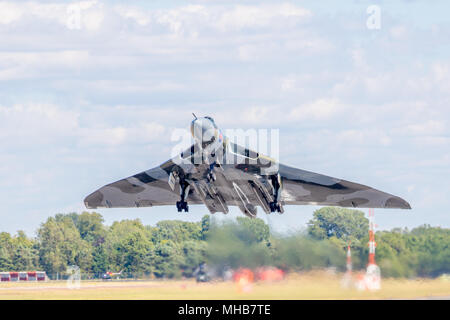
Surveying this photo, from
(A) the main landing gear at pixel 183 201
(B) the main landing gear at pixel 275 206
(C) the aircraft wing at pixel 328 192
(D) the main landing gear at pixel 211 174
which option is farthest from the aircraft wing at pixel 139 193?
(D) the main landing gear at pixel 211 174

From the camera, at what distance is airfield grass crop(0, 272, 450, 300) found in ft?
126

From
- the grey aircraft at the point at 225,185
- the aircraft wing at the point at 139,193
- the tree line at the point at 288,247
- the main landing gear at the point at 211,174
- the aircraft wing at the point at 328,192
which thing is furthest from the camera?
the aircraft wing at the point at 139,193

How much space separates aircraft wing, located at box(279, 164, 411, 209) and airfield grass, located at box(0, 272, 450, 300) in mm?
5191

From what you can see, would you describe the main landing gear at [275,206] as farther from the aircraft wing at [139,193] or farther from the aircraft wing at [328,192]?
the aircraft wing at [139,193]

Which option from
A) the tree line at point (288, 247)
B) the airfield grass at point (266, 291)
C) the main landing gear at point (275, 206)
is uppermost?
the main landing gear at point (275, 206)

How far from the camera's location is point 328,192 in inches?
1759

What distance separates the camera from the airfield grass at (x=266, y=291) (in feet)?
126

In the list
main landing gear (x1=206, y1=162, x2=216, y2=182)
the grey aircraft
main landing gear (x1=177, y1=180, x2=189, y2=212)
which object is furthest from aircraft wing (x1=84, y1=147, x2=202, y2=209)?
main landing gear (x1=206, y1=162, x2=216, y2=182)

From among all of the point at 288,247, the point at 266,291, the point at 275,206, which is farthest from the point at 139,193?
the point at 266,291

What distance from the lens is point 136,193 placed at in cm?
4634

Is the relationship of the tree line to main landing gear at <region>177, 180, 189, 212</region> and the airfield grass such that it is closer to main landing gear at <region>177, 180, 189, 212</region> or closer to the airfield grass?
the airfield grass
